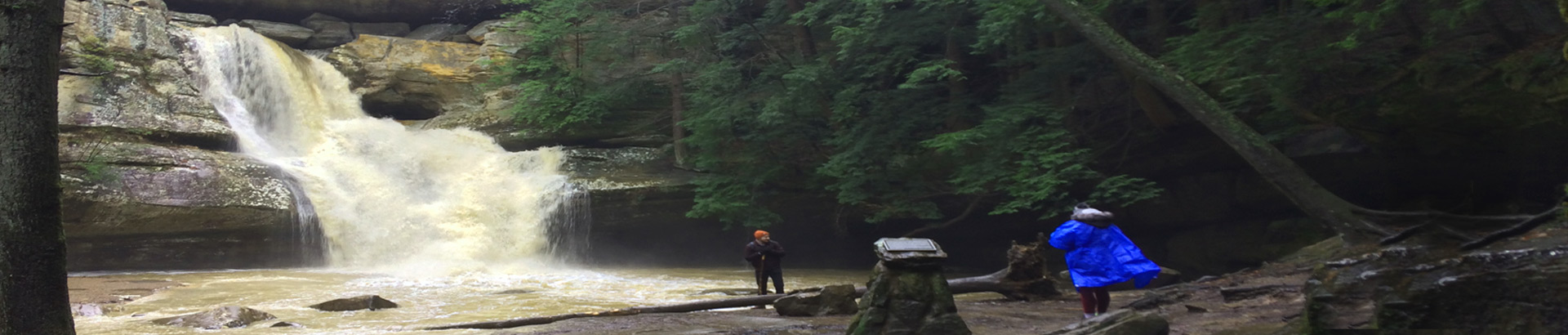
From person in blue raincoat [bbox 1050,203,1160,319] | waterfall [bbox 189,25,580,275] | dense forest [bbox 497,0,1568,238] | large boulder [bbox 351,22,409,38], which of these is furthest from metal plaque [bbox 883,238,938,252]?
large boulder [bbox 351,22,409,38]

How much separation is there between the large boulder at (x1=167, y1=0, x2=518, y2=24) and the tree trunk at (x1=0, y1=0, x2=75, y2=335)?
26.3m

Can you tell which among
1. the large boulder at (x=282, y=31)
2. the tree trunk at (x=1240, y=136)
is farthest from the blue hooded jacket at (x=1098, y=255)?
the large boulder at (x=282, y=31)

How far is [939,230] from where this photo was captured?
22.5 meters

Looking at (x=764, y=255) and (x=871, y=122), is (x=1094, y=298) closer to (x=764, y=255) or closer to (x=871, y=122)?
(x=764, y=255)

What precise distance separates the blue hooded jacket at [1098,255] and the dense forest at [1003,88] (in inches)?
147

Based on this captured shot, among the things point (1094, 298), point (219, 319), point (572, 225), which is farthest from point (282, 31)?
point (1094, 298)

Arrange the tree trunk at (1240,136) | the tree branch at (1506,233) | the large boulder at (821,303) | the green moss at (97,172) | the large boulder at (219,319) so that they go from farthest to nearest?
the green moss at (97,172) → the tree trunk at (1240,136) → the large boulder at (219,319) → the large boulder at (821,303) → the tree branch at (1506,233)

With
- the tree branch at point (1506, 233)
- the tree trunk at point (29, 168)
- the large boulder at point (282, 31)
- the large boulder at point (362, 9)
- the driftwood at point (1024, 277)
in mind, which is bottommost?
the driftwood at point (1024, 277)

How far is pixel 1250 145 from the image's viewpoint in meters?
12.1

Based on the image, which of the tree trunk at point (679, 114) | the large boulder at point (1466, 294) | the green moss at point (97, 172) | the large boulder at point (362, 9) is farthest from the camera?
the large boulder at point (362, 9)

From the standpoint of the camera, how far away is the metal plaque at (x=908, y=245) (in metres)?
5.62

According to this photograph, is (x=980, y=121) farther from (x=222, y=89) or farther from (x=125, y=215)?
(x=222, y=89)

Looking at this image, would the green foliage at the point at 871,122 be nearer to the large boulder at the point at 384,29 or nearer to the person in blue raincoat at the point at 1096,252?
the person in blue raincoat at the point at 1096,252

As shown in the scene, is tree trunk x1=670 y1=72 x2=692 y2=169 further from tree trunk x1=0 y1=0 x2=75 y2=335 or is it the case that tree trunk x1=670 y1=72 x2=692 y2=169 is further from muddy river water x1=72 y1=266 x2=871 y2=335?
tree trunk x1=0 y1=0 x2=75 y2=335
